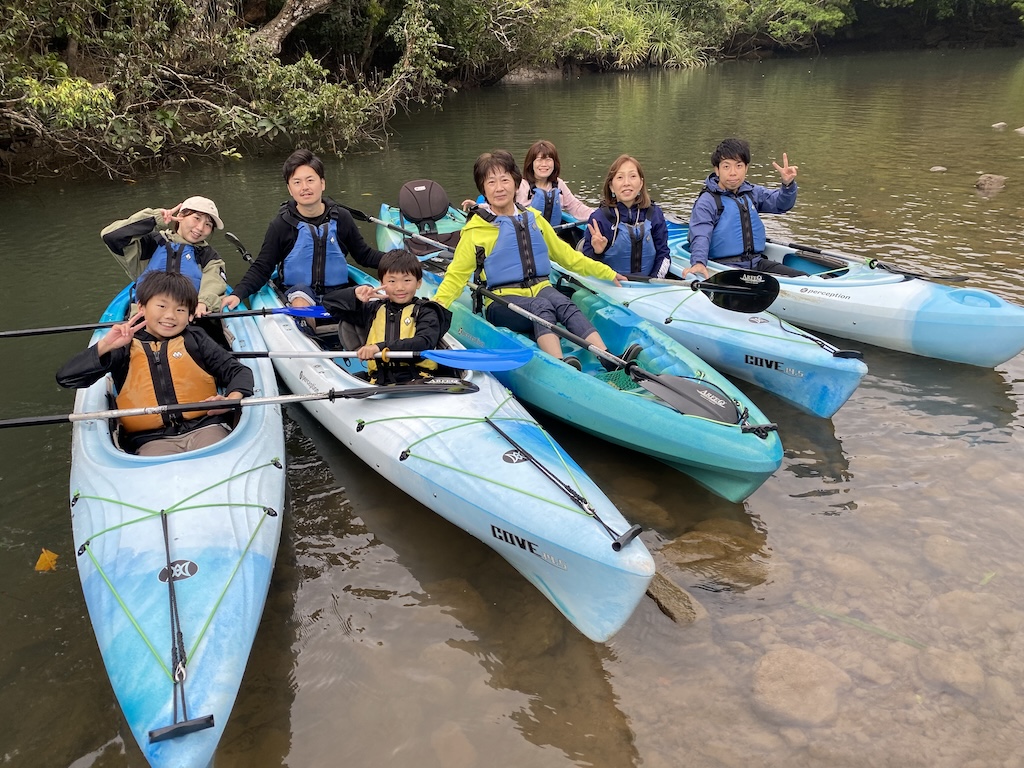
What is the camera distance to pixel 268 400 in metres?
3.47

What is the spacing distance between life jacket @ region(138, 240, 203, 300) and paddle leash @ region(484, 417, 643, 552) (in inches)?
98.7

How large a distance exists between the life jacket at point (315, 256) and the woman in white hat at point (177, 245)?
0.46m

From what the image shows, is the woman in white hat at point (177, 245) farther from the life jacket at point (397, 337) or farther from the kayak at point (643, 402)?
the kayak at point (643, 402)

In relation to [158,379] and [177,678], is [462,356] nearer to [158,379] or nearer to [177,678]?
[158,379]

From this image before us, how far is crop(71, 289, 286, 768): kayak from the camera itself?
2287 mm

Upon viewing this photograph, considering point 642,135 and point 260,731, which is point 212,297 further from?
point 642,135

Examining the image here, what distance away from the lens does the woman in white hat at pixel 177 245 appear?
4.72 m

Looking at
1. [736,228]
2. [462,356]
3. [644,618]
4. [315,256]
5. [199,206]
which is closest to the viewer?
[644,618]

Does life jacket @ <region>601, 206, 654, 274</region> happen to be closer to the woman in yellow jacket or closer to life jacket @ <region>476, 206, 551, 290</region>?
the woman in yellow jacket

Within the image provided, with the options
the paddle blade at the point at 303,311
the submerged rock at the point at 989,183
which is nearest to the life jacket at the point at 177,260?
the paddle blade at the point at 303,311

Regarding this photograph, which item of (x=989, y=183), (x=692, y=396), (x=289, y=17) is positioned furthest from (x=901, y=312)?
(x=289, y=17)

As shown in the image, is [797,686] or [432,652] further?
[432,652]

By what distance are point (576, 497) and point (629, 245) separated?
2859 millimetres

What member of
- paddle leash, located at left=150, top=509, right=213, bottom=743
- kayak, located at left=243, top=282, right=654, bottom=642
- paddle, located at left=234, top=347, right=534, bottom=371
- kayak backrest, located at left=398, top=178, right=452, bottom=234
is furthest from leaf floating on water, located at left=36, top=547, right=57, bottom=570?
kayak backrest, located at left=398, top=178, right=452, bottom=234
